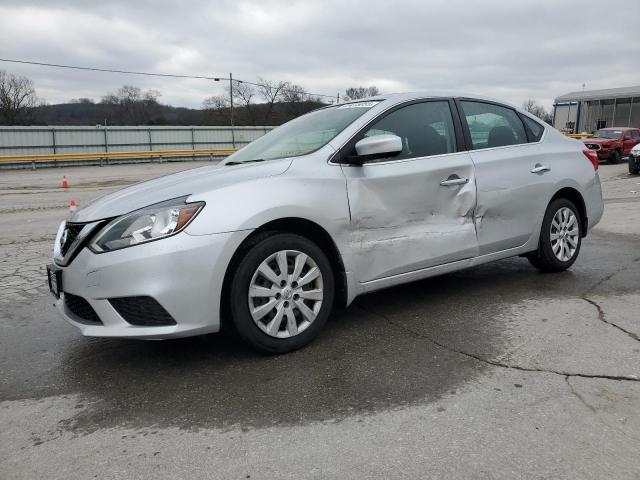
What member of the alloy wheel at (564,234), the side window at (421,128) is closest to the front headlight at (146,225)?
the side window at (421,128)

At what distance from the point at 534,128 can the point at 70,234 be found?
4022mm

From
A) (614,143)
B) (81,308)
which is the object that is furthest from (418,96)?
(614,143)

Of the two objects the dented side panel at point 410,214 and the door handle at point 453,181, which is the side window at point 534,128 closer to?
the dented side panel at point 410,214

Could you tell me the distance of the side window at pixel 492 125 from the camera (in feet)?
14.9

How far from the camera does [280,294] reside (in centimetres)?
337

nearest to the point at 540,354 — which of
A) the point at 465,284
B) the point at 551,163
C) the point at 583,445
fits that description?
the point at 583,445

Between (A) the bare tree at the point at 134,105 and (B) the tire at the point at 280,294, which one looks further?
(A) the bare tree at the point at 134,105

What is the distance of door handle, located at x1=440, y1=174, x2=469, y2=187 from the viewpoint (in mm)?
4133

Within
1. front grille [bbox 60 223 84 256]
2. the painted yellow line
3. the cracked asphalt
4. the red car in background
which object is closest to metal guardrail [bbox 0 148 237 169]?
the painted yellow line

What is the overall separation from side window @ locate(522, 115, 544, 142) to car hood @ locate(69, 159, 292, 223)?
2.57m

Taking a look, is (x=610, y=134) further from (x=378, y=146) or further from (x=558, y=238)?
(x=378, y=146)

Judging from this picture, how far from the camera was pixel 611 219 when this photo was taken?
8.74 metres

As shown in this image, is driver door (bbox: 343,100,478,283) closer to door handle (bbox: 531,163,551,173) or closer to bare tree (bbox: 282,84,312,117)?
door handle (bbox: 531,163,551,173)

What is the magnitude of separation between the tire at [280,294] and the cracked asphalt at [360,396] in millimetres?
149
